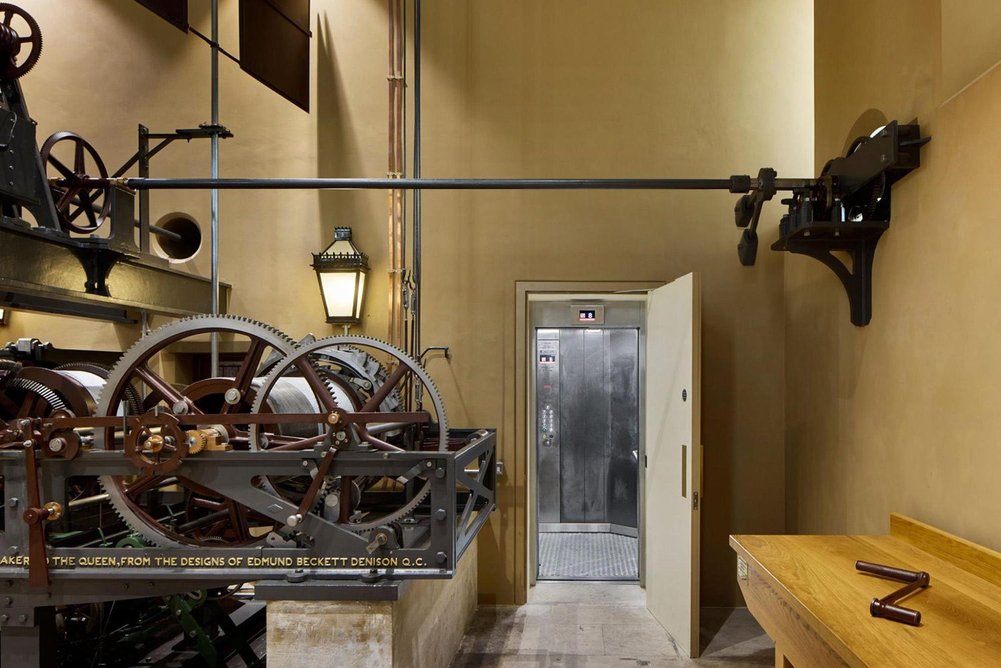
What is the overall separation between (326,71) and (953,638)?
4.88 m

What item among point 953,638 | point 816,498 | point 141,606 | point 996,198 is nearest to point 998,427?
point 996,198

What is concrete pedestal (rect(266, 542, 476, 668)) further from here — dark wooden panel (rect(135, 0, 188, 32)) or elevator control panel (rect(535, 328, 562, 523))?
elevator control panel (rect(535, 328, 562, 523))

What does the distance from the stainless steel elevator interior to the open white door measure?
1.93 metres

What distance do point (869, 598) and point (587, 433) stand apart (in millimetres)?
4998

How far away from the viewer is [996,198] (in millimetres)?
2260

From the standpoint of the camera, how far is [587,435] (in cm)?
693

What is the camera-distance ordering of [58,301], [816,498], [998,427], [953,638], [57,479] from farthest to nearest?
[816,498], [58,301], [57,479], [998,427], [953,638]

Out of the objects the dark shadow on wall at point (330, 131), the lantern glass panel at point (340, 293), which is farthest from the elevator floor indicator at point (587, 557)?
the dark shadow on wall at point (330, 131)

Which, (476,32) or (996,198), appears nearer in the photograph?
(996,198)

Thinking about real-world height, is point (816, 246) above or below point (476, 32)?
below

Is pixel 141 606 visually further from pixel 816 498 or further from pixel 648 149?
pixel 648 149

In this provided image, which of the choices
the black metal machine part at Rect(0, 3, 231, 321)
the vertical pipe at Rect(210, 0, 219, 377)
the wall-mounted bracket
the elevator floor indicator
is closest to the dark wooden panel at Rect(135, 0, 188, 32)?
the vertical pipe at Rect(210, 0, 219, 377)

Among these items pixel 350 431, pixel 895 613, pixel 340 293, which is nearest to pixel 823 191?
pixel 895 613

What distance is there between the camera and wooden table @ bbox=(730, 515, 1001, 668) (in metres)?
1.61
